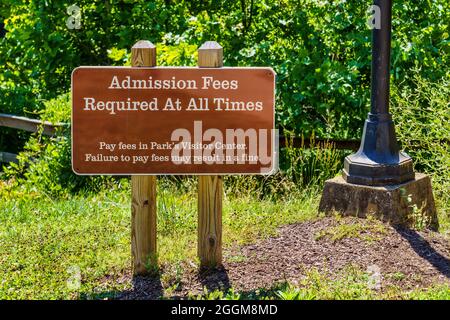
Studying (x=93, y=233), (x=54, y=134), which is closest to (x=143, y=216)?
(x=93, y=233)

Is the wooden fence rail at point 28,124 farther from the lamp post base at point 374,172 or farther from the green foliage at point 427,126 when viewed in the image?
the lamp post base at point 374,172

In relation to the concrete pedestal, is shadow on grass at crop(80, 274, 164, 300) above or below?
below

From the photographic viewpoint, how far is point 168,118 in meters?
5.13

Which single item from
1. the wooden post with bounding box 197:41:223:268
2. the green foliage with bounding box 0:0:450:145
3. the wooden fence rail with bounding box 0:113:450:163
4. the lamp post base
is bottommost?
the wooden post with bounding box 197:41:223:268

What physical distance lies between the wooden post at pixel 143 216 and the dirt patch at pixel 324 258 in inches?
5.1

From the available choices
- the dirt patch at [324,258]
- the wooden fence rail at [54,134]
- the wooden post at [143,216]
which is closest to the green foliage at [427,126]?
the wooden fence rail at [54,134]

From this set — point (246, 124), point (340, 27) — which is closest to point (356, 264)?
point (246, 124)

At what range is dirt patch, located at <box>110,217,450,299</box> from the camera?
16.7 ft

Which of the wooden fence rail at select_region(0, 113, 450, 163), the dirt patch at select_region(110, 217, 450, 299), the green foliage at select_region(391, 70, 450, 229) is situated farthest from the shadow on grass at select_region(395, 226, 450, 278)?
the wooden fence rail at select_region(0, 113, 450, 163)

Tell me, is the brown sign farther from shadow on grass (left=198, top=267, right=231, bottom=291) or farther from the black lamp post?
the black lamp post

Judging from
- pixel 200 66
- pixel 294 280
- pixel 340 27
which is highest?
pixel 340 27

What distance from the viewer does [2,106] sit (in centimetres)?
1069

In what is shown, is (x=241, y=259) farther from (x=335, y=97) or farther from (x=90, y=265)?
(x=335, y=97)

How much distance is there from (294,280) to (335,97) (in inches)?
121
